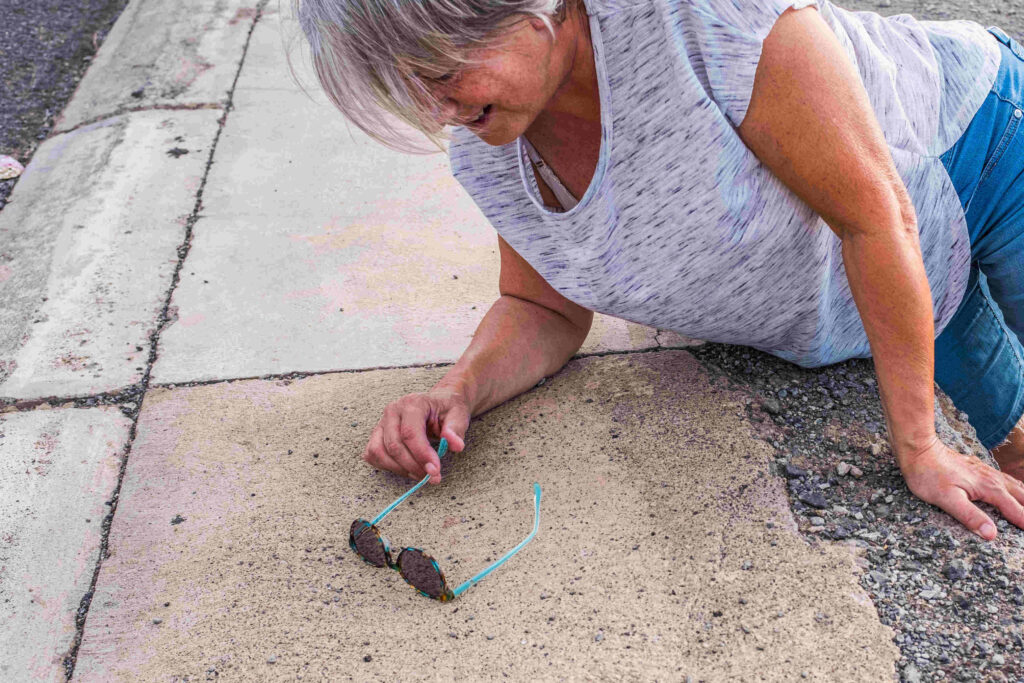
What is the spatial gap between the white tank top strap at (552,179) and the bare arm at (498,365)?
1.11ft

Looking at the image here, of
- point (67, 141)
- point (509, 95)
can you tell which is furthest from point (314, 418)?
point (67, 141)

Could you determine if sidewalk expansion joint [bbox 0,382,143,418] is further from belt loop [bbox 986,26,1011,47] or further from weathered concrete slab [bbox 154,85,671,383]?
belt loop [bbox 986,26,1011,47]

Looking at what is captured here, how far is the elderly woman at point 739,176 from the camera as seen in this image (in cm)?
136

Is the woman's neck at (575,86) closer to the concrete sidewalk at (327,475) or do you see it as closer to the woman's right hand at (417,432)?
the woman's right hand at (417,432)

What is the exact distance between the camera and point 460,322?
8.29 ft

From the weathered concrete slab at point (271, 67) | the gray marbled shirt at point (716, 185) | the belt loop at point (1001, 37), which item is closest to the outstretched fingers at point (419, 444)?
the gray marbled shirt at point (716, 185)

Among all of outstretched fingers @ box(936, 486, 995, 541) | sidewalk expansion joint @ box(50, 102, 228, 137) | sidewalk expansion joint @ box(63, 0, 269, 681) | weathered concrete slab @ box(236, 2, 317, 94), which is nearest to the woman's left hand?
outstretched fingers @ box(936, 486, 995, 541)

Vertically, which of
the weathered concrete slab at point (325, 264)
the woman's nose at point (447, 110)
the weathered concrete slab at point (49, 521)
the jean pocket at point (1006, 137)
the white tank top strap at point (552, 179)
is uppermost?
the woman's nose at point (447, 110)

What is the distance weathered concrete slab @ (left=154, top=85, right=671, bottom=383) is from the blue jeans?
76cm

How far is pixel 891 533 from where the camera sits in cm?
164

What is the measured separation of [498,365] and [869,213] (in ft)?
3.06

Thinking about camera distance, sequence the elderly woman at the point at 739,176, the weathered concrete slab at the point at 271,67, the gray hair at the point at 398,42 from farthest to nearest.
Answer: the weathered concrete slab at the point at 271,67 → the elderly woman at the point at 739,176 → the gray hair at the point at 398,42

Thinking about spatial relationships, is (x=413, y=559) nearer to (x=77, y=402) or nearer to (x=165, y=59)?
(x=77, y=402)

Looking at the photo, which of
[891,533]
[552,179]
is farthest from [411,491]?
[891,533]
